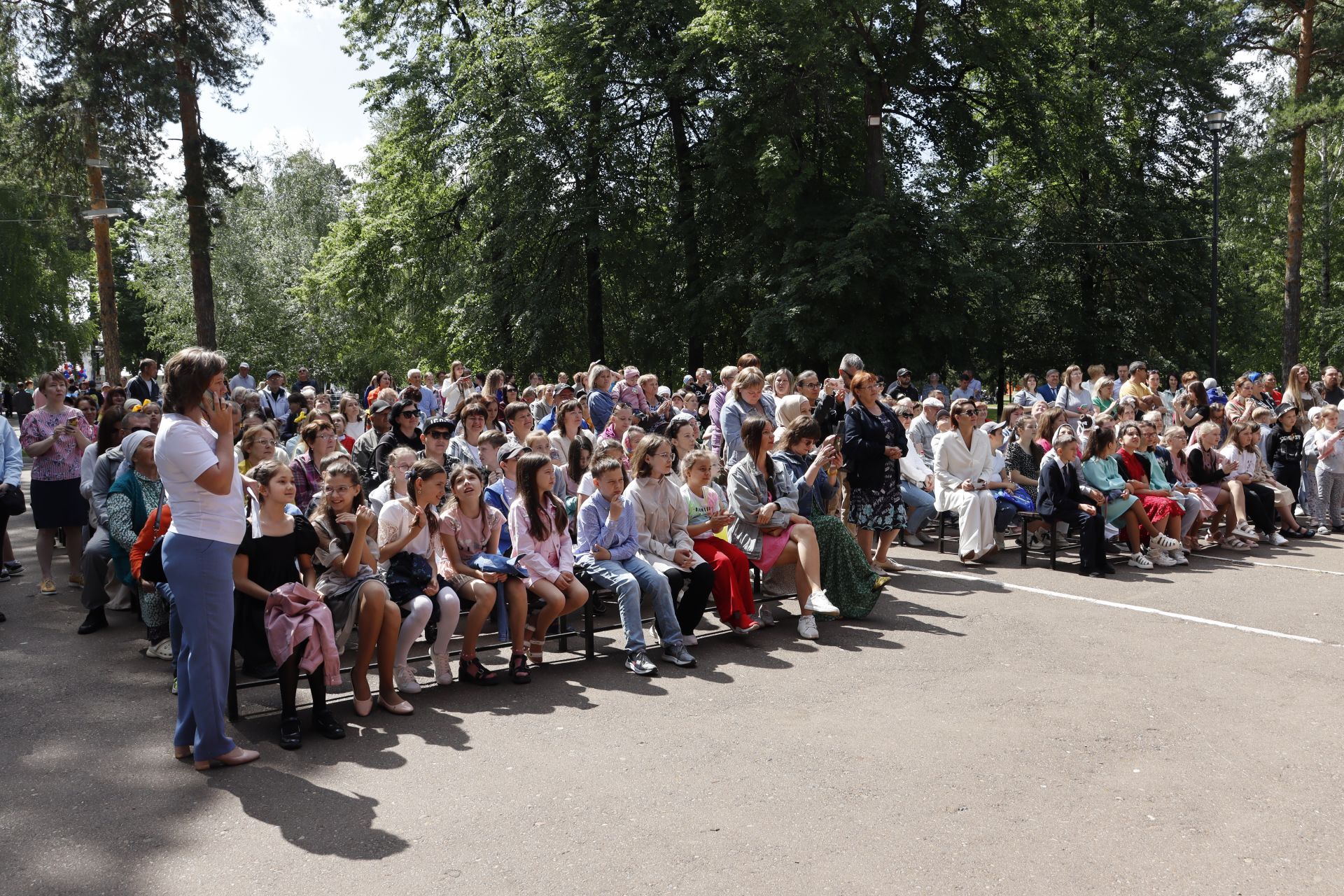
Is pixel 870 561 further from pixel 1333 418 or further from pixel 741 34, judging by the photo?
pixel 741 34

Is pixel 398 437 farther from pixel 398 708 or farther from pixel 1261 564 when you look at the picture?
pixel 1261 564

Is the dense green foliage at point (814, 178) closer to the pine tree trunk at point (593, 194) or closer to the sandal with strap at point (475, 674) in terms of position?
the pine tree trunk at point (593, 194)

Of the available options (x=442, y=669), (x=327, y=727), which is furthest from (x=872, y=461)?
(x=327, y=727)

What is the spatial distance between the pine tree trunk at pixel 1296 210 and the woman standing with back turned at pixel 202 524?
1111 inches

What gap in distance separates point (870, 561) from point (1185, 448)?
4645mm

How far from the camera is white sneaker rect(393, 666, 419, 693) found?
6166 mm

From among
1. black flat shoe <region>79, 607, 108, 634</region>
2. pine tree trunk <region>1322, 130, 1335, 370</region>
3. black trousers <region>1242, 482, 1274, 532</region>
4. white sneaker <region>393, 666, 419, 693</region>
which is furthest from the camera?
pine tree trunk <region>1322, 130, 1335, 370</region>

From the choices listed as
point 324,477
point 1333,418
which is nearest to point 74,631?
point 324,477

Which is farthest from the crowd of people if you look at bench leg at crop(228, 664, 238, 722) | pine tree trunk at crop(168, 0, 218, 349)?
pine tree trunk at crop(168, 0, 218, 349)

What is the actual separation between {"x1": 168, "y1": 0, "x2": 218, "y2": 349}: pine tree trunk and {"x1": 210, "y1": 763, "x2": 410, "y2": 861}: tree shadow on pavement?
18035 millimetres

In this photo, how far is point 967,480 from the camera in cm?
1064

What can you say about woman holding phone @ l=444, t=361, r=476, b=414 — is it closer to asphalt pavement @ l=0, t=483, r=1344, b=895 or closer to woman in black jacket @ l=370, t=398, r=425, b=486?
woman in black jacket @ l=370, t=398, r=425, b=486

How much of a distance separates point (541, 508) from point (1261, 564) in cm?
783

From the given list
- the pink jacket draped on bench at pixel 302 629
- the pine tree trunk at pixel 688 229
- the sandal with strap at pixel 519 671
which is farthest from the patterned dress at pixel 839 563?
the pine tree trunk at pixel 688 229
